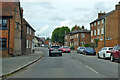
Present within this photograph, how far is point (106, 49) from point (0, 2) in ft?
49.7

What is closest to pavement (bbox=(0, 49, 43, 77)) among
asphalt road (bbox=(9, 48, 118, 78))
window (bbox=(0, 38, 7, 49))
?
asphalt road (bbox=(9, 48, 118, 78))

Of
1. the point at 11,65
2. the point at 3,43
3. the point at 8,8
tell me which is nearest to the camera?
the point at 11,65

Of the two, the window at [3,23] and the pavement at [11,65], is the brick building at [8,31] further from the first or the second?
the pavement at [11,65]

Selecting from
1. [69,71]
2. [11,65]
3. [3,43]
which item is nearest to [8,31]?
[3,43]

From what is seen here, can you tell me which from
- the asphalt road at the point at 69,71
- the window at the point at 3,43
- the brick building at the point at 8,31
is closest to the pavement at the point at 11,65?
the asphalt road at the point at 69,71

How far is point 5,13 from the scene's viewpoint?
22391 mm

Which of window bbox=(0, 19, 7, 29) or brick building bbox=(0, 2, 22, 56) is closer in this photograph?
brick building bbox=(0, 2, 22, 56)

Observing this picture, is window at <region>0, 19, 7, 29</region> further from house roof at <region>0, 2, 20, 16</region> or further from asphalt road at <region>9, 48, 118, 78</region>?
asphalt road at <region>9, 48, 118, 78</region>

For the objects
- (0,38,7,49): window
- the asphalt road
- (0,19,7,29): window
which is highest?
(0,19,7,29): window

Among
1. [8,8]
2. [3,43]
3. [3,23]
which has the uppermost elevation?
[8,8]

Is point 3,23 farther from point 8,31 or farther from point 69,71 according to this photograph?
point 69,71

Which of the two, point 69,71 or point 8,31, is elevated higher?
point 8,31

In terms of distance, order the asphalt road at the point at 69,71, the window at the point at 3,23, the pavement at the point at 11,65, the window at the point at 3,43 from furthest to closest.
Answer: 1. the window at the point at 3,23
2. the window at the point at 3,43
3. the pavement at the point at 11,65
4. the asphalt road at the point at 69,71

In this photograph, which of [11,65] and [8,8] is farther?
[8,8]
